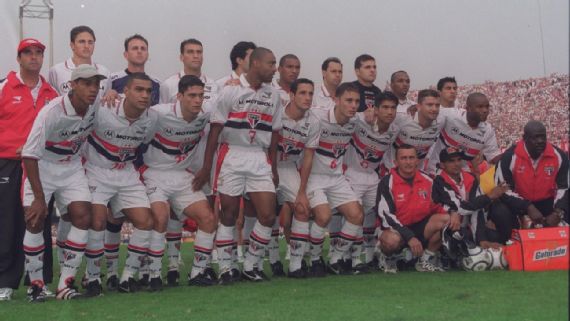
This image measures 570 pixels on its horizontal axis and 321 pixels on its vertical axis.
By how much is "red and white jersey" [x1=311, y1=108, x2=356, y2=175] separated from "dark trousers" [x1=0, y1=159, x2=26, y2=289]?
8.15 ft

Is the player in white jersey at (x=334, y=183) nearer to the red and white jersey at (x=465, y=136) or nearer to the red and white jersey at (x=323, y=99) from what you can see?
the red and white jersey at (x=323, y=99)

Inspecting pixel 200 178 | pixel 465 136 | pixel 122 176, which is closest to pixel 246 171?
pixel 200 178

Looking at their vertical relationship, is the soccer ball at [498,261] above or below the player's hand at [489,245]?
below

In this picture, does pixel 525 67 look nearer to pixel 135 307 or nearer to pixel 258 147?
pixel 258 147

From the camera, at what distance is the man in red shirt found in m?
5.20

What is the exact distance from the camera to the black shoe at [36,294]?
496 cm

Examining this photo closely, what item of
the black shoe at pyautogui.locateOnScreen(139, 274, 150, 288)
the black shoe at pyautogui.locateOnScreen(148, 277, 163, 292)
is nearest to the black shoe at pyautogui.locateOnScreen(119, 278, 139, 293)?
the black shoe at pyautogui.locateOnScreen(148, 277, 163, 292)

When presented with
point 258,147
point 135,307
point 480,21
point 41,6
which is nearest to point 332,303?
point 135,307

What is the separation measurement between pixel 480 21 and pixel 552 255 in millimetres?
3066

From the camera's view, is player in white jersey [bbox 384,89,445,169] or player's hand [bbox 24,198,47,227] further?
player in white jersey [bbox 384,89,445,169]

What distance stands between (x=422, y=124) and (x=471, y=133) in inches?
21.0

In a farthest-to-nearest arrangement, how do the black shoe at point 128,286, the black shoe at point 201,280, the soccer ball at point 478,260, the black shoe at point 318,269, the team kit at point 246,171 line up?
1. the black shoe at point 318,269
2. the soccer ball at point 478,260
3. the black shoe at point 201,280
4. the black shoe at point 128,286
5. the team kit at point 246,171

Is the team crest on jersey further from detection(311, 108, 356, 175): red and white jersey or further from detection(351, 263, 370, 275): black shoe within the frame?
detection(351, 263, 370, 275): black shoe

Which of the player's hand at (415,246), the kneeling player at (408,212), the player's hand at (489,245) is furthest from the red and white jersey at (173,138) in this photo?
the player's hand at (489,245)
